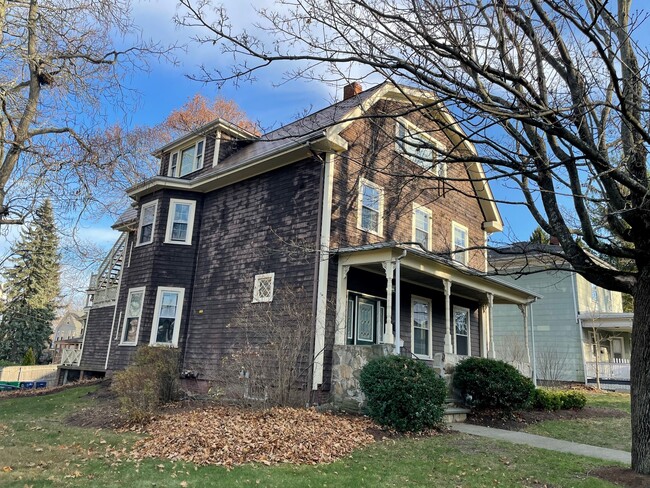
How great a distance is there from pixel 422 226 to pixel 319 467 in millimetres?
10079

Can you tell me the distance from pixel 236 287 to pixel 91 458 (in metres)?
6.98

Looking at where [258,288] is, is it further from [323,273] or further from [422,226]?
[422,226]

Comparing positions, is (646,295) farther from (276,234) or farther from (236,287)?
(236,287)

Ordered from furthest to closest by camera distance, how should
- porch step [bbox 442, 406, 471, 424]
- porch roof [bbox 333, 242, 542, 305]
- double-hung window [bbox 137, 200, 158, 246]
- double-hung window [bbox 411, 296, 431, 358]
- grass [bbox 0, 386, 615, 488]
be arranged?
double-hung window [bbox 137, 200, 158, 246] < double-hung window [bbox 411, 296, 431, 358] < porch roof [bbox 333, 242, 542, 305] < porch step [bbox 442, 406, 471, 424] < grass [bbox 0, 386, 615, 488]

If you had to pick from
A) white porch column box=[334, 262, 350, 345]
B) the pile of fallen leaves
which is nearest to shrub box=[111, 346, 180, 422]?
the pile of fallen leaves

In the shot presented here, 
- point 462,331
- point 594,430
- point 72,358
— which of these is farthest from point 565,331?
point 72,358

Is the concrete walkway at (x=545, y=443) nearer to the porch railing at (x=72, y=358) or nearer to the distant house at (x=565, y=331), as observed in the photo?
the distant house at (x=565, y=331)

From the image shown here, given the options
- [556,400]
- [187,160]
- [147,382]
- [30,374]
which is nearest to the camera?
[147,382]

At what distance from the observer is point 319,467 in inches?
241

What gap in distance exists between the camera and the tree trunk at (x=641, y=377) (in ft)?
19.1

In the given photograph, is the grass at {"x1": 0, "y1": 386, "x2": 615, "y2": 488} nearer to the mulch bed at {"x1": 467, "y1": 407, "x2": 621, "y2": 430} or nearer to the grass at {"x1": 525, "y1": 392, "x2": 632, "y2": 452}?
the grass at {"x1": 525, "y1": 392, "x2": 632, "y2": 452}

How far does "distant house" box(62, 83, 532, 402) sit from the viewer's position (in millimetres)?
10992

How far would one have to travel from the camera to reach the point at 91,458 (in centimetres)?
633

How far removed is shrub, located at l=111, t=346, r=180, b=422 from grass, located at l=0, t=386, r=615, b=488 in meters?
0.64
